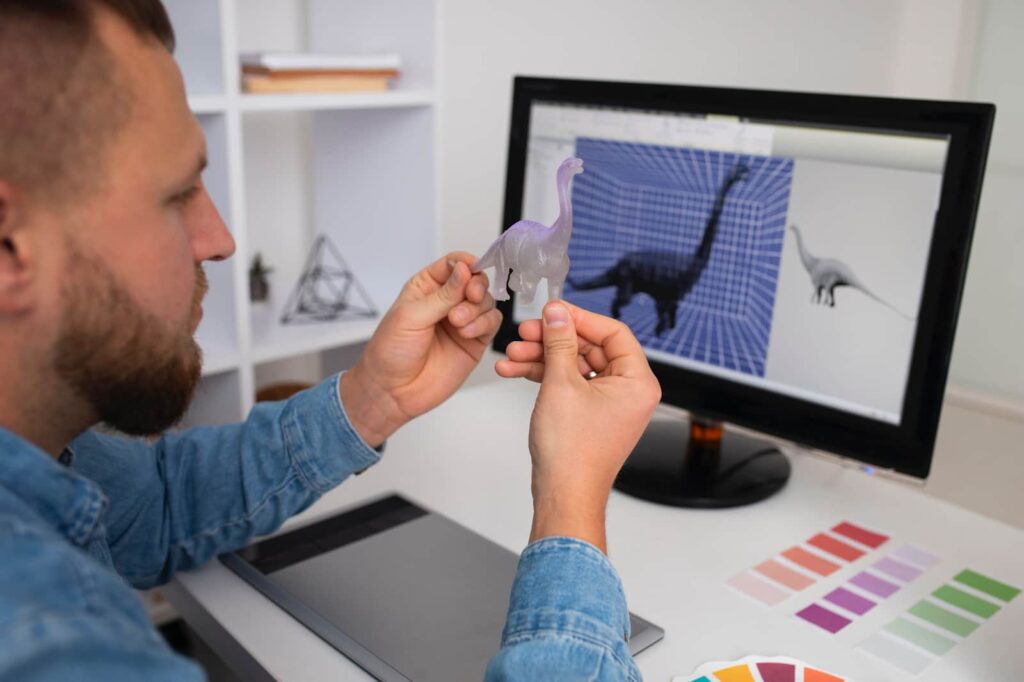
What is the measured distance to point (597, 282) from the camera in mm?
1259

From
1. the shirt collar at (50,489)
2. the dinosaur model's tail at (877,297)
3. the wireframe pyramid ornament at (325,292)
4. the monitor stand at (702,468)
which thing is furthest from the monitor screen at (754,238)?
the shirt collar at (50,489)

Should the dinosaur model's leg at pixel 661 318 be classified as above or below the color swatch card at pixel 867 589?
above

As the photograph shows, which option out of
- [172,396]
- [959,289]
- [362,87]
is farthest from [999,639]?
[362,87]

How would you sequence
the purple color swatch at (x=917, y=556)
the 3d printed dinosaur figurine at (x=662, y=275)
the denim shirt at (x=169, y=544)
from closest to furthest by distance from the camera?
the denim shirt at (x=169, y=544)
the purple color swatch at (x=917, y=556)
the 3d printed dinosaur figurine at (x=662, y=275)

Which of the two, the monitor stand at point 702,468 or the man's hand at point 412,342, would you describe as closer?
the man's hand at point 412,342

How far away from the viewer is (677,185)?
1.17 meters

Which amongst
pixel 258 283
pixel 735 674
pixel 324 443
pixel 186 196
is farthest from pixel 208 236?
pixel 258 283

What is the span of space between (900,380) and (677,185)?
34cm

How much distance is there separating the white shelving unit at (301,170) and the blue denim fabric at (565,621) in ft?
3.10

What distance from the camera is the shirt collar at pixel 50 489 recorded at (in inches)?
22.5

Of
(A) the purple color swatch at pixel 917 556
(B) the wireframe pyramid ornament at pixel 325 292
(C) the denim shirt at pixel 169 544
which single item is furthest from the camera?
(B) the wireframe pyramid ornament at pixel 325 292

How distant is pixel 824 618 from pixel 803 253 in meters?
0.39

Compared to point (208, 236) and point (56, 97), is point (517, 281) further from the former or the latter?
point (56, 97)

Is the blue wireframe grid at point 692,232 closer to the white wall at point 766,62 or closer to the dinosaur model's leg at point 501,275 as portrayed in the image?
the dinosaur model's leg at point 501,275
